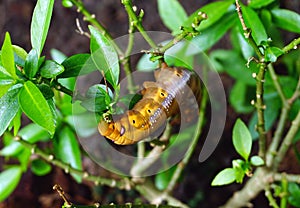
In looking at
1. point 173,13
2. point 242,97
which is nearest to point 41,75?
point 173,13

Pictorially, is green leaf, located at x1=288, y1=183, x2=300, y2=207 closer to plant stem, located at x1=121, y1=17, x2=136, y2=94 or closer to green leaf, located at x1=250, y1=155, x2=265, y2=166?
green leaf, located at x1=250, y1=155, x2=265, y2=166

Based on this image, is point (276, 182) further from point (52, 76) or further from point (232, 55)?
point (52, 76)

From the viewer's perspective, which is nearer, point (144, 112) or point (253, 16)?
point (144, 112)

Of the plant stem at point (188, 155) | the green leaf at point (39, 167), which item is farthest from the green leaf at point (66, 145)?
the plant stem at point (188, 155)

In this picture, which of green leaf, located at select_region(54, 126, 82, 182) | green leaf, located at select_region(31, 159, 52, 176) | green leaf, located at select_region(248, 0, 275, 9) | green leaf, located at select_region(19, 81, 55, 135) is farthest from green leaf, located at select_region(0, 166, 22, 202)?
green leaf, located at select_region(248, 0, 275, 9)

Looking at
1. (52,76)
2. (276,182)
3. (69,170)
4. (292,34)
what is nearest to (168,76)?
(52,76)
